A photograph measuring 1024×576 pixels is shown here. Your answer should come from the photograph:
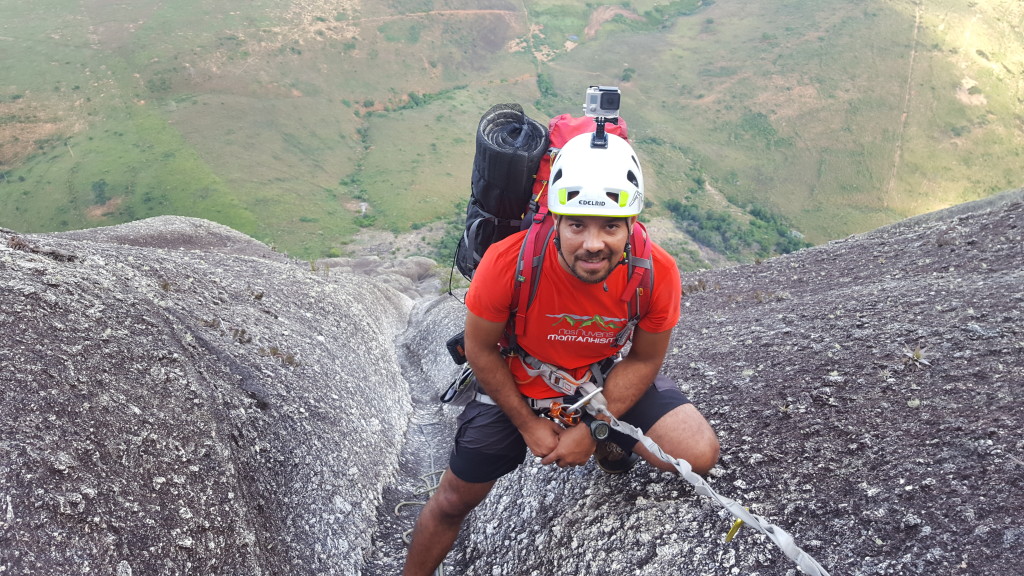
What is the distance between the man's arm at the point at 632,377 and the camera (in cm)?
505

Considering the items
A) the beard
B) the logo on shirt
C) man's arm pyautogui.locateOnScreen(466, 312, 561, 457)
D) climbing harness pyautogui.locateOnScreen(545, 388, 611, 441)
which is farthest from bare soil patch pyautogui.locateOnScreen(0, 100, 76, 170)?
the beard

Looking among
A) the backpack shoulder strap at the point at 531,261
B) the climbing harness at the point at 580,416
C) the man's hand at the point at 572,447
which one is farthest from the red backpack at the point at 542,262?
the man's hand at the point at 572,447

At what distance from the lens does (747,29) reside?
167 meters

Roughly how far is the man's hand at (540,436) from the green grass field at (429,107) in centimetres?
8225

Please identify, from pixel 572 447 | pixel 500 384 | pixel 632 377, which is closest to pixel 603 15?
pixel 632 377

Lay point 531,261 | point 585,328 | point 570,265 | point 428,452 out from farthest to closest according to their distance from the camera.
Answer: point 428,452
point 585,328
point 531,261
point 570,265

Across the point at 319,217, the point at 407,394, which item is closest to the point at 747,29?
the point at 319,217

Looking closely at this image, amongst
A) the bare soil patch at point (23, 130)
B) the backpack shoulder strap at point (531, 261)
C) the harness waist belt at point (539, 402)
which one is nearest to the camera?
the backpack shoulder strap at point (531, 261)

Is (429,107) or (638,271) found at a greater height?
(638,271)

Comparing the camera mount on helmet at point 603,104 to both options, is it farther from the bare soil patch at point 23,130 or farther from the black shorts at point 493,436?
the bare soil patch at point 23,130

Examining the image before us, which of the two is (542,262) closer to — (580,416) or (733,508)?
(580,416)

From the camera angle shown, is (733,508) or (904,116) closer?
(733,508)

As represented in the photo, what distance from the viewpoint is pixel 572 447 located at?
5016 millimetres

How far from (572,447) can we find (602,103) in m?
2.88
